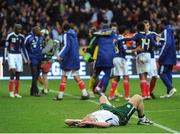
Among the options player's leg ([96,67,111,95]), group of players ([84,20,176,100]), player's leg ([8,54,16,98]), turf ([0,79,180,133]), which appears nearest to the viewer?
turf ([0,79,180,133])

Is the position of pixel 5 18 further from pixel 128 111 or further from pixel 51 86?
pixel 128 111

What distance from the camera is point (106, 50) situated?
2108 cm

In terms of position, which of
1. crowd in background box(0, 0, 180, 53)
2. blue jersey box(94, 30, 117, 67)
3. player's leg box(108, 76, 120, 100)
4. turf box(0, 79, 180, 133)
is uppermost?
crowd in background box(0, 0, 180, 53)

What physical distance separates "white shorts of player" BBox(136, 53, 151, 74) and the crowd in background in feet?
43.3

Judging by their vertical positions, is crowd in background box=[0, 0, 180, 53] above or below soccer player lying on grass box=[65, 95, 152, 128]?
above

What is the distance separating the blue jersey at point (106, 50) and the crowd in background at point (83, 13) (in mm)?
13471

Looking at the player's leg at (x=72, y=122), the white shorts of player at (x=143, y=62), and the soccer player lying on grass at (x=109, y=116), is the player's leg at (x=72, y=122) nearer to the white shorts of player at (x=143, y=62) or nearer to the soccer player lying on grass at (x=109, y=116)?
the soccer player lying on grass at (x=109, y=116)

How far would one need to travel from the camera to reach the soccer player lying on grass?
1440 cm

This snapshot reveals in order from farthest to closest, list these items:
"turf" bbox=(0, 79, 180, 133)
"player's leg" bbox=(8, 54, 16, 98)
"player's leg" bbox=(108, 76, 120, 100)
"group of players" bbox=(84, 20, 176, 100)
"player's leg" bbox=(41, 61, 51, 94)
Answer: "player's leg" bbox=(41, 61, 51, 94) → "player's leg" bbox=(8, 54, 16, 98) → "player's leg" bbox=(108, 76, 120, 100) → "group of players" bbox=(84, 20, 176, 100) → "turf" bbox=(0, 79, 180, 133)

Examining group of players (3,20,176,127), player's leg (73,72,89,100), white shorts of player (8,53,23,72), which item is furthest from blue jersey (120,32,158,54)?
white shorts of player (8,53,23,72)

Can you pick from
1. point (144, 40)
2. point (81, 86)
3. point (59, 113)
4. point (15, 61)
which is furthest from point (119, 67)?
point (59, 113)

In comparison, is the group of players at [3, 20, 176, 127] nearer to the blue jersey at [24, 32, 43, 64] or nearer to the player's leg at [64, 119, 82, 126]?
the blue jersey at [24, 32, 43, 64]

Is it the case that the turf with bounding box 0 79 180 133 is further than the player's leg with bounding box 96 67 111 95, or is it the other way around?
the player's leg with bounding box 96 67 111 95

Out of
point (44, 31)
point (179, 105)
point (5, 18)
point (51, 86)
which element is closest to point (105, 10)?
point (5, 18)
